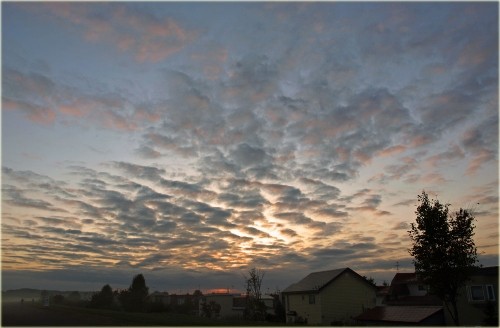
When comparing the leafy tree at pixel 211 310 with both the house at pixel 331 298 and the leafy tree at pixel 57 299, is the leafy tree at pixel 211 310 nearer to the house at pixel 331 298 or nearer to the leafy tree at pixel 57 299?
the house at pixel 331 298

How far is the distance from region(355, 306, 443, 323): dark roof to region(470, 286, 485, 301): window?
11.9 feet

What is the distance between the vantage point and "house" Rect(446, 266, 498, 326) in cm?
4203

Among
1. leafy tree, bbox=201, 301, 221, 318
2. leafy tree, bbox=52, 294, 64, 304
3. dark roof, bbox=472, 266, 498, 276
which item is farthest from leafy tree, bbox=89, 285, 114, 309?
dark roof, bbox=472, 266, 498, 276

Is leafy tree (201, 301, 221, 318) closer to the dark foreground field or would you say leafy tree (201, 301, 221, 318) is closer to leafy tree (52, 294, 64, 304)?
the dark foreground field

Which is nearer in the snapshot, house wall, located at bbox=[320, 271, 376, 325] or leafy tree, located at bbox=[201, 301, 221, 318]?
house wall, located at bbox=[320, 271, 376, 325]

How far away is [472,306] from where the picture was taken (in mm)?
43094

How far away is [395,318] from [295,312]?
22294 mm

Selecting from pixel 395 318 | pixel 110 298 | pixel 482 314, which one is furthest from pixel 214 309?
pixel 482 314

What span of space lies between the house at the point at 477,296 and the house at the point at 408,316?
6.00ft

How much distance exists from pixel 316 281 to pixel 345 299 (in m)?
5.41

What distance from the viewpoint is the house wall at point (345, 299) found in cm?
5800

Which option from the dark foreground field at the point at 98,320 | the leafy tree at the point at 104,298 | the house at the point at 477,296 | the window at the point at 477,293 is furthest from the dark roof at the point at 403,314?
the leafy tree at the point at 104,298

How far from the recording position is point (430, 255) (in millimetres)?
39125

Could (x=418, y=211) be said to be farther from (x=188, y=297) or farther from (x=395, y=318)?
(x=188, y=297)
